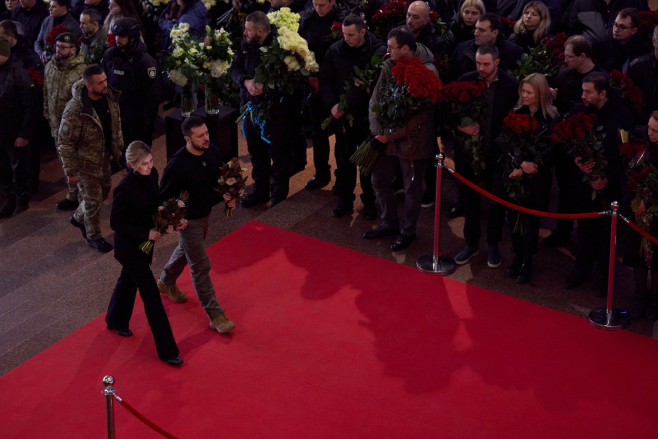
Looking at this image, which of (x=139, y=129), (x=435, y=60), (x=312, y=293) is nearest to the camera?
(x=312, y=293)

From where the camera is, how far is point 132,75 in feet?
33.3

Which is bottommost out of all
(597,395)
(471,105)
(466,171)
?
(597,395)

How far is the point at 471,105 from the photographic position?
25.7 feet

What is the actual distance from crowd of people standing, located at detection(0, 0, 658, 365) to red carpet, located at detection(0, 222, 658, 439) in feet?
1.15

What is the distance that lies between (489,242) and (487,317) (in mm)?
955

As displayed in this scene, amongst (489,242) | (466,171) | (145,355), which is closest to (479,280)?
(489,242)

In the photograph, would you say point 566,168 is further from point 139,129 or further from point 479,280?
point 139,129

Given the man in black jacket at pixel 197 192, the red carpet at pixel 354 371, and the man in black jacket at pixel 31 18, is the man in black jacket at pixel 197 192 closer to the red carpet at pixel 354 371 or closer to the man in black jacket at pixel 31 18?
the red carpet at pixel 354 371

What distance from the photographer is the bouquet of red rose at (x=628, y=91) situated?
7777 millimetres

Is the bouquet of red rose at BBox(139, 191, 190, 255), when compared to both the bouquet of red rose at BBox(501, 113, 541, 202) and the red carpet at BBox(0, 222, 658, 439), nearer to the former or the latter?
the red carpet at BBox(0, 222, 658, 439)

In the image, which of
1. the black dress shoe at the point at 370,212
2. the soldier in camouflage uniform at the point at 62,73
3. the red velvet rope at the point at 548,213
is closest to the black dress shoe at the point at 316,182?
the black dress shoe at the point at 370,212

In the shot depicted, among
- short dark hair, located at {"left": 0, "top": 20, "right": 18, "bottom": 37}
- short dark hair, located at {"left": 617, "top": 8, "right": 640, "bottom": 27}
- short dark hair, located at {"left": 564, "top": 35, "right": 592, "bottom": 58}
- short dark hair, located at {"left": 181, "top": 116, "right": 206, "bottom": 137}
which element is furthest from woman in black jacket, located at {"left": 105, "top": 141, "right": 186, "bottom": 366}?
short dark hair, located at {"left": 617, "top": 8, "right": 640, "bottom": 27}

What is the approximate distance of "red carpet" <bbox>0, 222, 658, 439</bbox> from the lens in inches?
246

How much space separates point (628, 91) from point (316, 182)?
3.35 m
